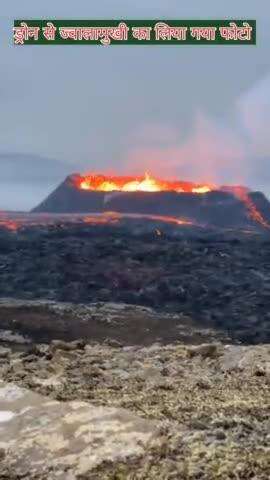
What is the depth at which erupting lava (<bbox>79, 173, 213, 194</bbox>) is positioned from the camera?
115 metres

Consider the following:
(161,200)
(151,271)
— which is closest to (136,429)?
(151,271)

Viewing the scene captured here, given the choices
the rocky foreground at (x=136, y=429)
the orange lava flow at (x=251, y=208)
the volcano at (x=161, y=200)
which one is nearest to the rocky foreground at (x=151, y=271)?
the rocky foreground at (x=136, y=429)

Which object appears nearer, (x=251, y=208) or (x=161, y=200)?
(x=161, y=200)

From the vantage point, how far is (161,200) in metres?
108

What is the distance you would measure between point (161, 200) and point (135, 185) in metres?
10.5

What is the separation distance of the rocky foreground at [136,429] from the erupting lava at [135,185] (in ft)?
343

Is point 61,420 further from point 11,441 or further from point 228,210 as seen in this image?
point 228,210

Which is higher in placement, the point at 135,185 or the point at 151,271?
the point at 135,185

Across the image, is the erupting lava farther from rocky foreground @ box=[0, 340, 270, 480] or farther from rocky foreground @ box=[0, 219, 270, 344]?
rocky foreground @ box=[0, 340, 270, 480]

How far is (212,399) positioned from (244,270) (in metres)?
48.2

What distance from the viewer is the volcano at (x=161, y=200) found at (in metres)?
105

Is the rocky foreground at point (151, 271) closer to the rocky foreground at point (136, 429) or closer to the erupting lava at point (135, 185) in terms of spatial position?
the rocky foreground at point (136, 429)

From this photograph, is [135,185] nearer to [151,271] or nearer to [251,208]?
[251,208]

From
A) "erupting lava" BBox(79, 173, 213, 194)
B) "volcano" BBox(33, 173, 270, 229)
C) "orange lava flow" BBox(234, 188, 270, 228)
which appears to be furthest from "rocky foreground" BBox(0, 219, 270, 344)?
"erupting lava" BBox(79, 173, 213, 194)
